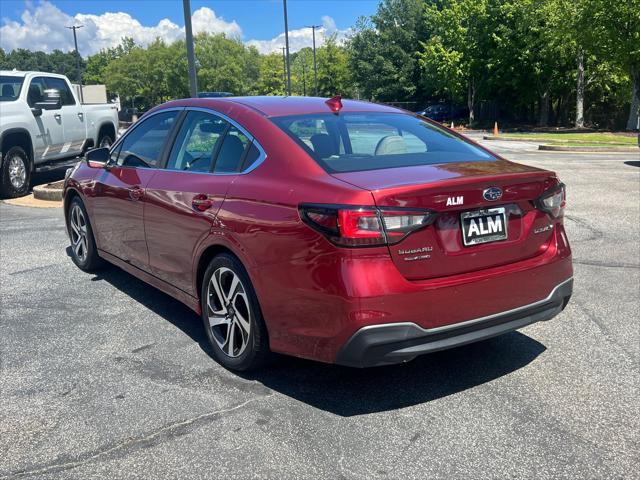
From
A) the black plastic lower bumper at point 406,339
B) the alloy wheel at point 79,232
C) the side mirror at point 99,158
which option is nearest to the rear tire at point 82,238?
the alloy wheel at point 79,232

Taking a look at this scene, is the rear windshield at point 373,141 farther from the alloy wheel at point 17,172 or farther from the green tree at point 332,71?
the green tree at point 332,71

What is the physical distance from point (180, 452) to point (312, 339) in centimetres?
84

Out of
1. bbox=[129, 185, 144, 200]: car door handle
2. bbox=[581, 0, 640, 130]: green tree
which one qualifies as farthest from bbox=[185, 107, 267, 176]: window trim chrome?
bbox=[581, 0, 640, 130]: green tree

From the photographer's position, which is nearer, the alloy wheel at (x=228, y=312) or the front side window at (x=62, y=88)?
the alloy wheel at (x=228, y=312)

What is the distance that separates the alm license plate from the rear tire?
3.95 m

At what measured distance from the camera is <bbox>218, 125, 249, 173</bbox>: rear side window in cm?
389

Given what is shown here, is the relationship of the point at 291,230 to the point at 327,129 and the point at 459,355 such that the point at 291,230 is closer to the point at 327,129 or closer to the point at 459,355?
the point at 327,129

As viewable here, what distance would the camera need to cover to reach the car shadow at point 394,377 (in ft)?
11.6

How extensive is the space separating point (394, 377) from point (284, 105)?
1926 millimetres

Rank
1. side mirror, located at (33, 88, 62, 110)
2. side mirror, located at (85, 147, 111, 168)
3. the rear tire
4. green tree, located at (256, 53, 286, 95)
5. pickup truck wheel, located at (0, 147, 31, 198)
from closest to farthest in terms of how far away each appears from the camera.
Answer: side mirror, located at (85, 147, 111, 168), the rear tire, side mirror, located at (33, 88, 62, 110), pickup truck wheel, located at (0, 147, 31, 198), green tree, located at (256, 53, 286, 95)

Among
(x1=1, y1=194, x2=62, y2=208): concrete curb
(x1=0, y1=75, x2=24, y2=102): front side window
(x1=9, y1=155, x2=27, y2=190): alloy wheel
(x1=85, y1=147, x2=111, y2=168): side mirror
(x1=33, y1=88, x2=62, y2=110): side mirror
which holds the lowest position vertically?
(x1=1, y1=194, x2=62, y2=208): concrete curb

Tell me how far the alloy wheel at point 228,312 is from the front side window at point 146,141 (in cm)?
129

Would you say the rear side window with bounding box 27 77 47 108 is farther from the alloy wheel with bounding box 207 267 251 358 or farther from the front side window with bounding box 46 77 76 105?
the alloy wheel with bounding box 207 267 251 358

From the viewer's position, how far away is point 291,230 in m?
3.26
